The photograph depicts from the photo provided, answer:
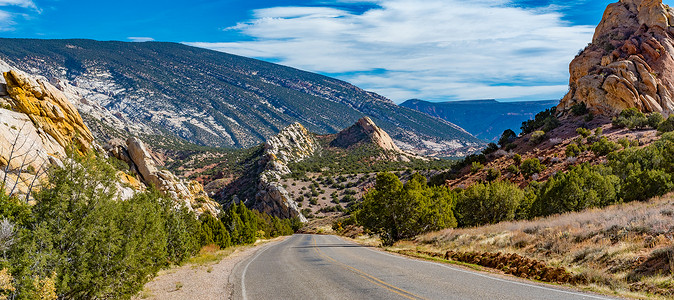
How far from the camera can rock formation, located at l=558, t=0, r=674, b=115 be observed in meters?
57.6

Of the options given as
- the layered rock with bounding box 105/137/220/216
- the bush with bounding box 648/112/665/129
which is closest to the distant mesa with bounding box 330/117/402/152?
the bush with bounding box 648/112/665/129

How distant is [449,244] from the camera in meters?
22.9

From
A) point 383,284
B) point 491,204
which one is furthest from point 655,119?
point 383,284

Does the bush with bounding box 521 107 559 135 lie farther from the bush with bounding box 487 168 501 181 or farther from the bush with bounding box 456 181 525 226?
the bush with bounding box 456 181 525 226

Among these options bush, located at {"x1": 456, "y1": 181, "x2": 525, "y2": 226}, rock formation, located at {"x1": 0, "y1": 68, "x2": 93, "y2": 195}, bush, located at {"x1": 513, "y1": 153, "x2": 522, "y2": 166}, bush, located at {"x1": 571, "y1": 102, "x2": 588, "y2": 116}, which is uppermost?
rock formation, located at {"x1": 0, "y1": 68, "x2": 93, "y2": 195}

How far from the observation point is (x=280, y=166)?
4232 inches

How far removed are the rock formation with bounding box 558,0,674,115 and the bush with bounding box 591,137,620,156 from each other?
13.3 meters

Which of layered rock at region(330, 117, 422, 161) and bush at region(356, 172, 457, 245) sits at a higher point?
layered rock at region(330, 117, 422, 161)

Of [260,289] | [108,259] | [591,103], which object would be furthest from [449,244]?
[591,103]

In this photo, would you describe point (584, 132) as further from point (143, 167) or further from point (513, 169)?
point (143, 167)

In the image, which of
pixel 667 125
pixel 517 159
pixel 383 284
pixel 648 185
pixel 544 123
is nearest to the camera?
pixel 383 284

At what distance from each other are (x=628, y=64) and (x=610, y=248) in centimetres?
6170

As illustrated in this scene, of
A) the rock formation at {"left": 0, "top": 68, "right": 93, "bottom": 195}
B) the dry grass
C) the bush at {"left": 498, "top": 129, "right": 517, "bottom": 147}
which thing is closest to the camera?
the dry grass

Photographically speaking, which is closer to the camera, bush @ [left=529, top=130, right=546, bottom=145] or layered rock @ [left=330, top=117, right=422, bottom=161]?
bush @ [left=529, top=130, right=546, bottom=145]
